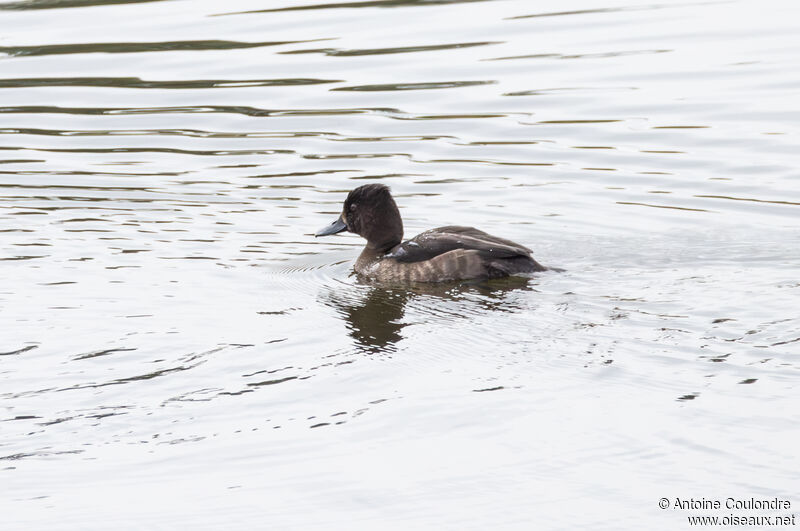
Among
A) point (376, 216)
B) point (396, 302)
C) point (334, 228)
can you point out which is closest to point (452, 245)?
point (396, 302)

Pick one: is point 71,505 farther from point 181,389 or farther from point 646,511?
point 646,511

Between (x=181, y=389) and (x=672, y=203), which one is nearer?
(x=181, y=389)

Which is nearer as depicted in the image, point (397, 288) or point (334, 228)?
point (397, 288)

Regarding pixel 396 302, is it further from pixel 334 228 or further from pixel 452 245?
pixel 334 228

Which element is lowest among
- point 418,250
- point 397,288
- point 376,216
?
point 397,288

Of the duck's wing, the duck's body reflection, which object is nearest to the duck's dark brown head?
the duck's wing

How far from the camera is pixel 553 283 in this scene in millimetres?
9164

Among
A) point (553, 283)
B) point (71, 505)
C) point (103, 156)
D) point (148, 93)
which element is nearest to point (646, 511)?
point (71, 505)

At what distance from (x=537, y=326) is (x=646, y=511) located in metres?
2.69

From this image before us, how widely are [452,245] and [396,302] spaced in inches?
28.5

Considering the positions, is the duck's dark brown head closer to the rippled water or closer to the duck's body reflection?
the rippled water

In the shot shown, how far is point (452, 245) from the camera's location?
952 centimetres

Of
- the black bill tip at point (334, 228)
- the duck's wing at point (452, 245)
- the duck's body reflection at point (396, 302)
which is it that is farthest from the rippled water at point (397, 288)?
the duck's wing at point (452, 245)

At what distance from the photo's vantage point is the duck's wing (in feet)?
30.8
